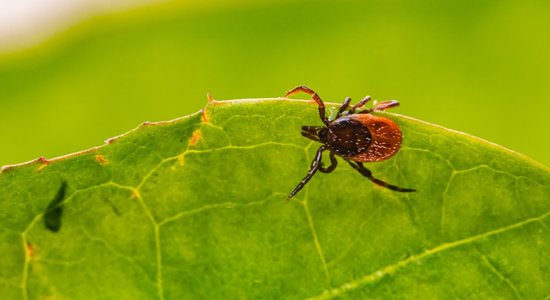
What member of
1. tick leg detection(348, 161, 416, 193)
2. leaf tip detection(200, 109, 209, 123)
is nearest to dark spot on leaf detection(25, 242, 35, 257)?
leaf tip detection(200, 109, 209, 123)

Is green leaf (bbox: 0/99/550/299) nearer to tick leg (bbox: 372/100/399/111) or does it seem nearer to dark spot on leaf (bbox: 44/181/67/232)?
dark spot on leaf (bbox: 44/181/67/232)

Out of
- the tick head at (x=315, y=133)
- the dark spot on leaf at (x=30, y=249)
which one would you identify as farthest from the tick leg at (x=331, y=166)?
the dark spot on leaf at (x=30, y=249)

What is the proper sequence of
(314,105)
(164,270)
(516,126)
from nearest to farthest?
(164,270) < (314,105) < (516,126)

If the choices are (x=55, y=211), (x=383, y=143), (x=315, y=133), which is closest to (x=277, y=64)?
(x=383, y=143)

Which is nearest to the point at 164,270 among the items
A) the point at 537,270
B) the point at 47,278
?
the point at 47,278

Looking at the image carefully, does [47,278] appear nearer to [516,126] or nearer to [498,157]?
[498,157]

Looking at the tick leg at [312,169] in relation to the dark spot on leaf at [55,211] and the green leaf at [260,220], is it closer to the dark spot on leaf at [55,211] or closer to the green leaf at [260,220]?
the green leaf at [260,220]
